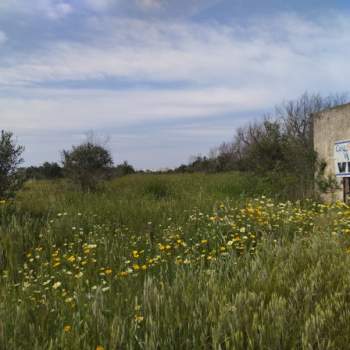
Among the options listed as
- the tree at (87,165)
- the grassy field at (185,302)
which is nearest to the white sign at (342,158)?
the grassy field at (185,302)

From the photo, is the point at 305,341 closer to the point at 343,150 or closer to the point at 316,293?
the point at 316,293

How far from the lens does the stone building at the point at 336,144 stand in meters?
8.36

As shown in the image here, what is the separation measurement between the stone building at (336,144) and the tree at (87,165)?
28.8 feet

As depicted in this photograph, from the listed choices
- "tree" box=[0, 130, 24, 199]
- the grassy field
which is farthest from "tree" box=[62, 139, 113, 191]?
the grassy field

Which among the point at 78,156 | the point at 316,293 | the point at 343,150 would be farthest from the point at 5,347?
the point at 78,156

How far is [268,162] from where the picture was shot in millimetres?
19797

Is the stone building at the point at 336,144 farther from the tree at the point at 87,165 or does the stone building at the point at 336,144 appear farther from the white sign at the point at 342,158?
the tree at the point at 87,165

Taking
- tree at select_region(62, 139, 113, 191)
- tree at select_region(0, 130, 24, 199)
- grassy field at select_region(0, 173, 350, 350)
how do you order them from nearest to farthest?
grassy field at select_region(0, 173, 350, 350) < tree at select_region(0, 130, 24, 199) < tree at select_region(62, 139, 113, 191)

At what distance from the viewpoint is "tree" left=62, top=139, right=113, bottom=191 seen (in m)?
15.1

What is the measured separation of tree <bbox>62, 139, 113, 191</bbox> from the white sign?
9.19 meters

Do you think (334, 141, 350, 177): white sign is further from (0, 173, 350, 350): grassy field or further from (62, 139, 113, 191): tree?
(62, 139, 113, 191): tree

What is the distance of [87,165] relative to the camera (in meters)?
15.5

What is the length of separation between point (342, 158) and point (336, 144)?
41 cm

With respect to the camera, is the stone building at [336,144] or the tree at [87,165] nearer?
the stone building at [336,144]
